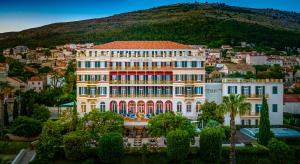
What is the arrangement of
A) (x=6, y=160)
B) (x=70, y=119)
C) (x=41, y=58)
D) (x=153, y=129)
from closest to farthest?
(x=6, y=160), (x=153, y=129), (x=70, y=119), (x=41, y=58)

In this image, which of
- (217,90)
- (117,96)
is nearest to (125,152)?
(117,96)

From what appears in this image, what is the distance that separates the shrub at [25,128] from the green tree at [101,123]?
5.79 meters

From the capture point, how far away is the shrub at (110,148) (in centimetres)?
3900

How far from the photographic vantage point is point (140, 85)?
5316 cm

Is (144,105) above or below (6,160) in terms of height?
above

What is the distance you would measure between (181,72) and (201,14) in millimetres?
135371

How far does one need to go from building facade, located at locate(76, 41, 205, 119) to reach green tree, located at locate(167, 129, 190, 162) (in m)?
13.4

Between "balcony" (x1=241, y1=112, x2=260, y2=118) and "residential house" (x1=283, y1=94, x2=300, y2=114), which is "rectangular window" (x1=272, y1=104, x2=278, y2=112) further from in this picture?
"residential house" (x1=283, y1=94, x2=300, y2=114)

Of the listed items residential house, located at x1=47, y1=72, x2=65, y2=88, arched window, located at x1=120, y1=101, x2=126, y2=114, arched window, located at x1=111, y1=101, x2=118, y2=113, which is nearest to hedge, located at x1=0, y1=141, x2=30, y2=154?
arched window, located at x1=111, y1=101, x2=118, y2=113

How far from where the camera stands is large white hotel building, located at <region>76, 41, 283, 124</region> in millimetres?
52875

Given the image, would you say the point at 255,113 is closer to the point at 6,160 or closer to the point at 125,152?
the point at 125,152

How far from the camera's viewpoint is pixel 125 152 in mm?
41375

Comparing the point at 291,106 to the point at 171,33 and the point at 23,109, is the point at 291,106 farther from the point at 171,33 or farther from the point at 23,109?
the point at 171,33

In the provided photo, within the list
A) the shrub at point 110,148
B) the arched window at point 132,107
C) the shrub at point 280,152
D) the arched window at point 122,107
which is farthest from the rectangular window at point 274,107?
the shrub at point 110,148
